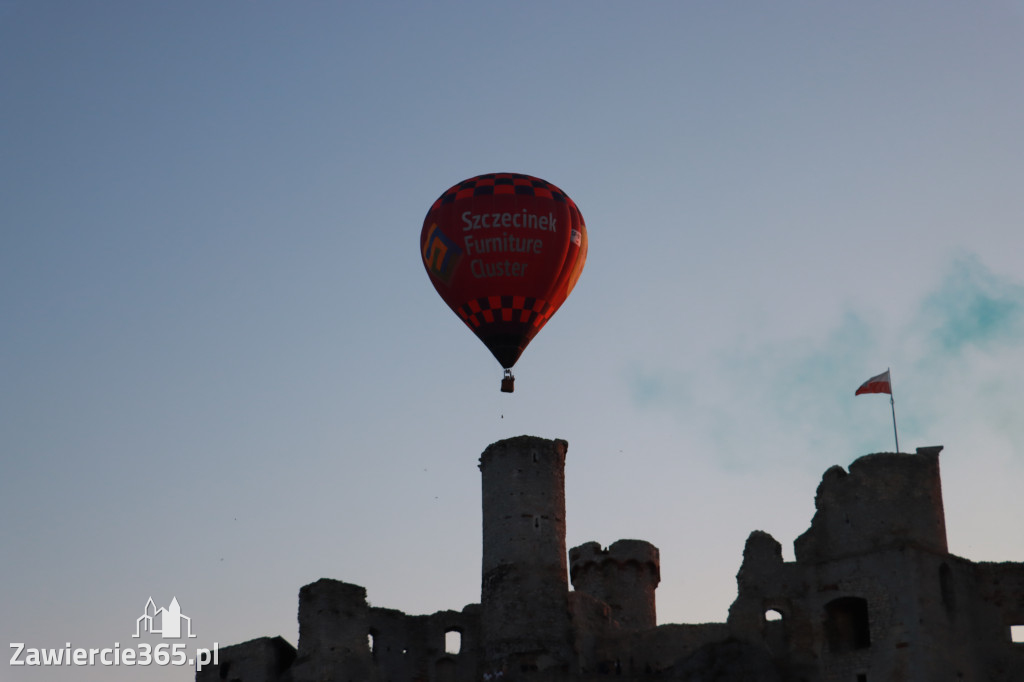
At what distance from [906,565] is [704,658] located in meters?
7.26

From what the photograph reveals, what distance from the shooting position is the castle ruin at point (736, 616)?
50.0 m

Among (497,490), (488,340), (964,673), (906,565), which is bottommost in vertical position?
(964,673)

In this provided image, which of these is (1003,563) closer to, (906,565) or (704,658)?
(906,565)

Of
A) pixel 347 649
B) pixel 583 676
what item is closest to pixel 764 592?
pixel 583 676

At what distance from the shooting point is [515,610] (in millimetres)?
55438

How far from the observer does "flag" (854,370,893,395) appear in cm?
5481

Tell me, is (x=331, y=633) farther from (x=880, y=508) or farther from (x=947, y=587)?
(x=947, y=587)

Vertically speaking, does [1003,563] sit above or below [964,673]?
above

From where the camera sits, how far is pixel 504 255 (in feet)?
179

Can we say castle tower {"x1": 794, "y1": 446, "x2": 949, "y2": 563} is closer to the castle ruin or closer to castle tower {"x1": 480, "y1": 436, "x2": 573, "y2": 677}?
the castle ruin

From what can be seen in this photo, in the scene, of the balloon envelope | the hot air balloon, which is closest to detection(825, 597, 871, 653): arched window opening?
the hot air balloon

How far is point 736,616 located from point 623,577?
33.3ft

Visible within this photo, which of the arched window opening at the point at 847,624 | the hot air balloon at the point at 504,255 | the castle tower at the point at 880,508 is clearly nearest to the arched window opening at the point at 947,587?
the castle tower at the point at 880,508

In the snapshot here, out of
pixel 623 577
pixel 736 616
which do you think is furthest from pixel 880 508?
pixel 623 577
